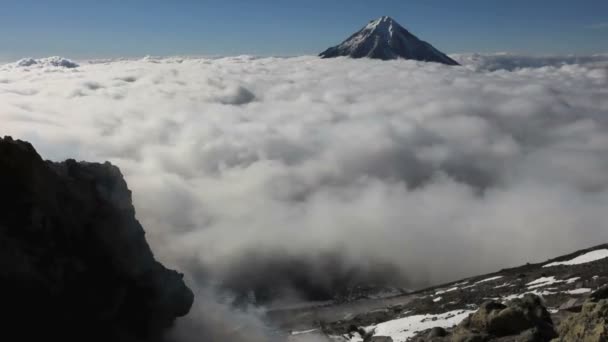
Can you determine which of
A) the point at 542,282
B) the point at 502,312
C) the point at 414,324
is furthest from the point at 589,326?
the point at 542,282

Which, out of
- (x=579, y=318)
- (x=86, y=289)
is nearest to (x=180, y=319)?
(x=86, y=289)

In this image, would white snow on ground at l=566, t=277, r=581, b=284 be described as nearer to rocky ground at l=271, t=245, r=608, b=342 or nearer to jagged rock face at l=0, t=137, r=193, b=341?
rocky ground at l=271, t=245, r=608, b=342

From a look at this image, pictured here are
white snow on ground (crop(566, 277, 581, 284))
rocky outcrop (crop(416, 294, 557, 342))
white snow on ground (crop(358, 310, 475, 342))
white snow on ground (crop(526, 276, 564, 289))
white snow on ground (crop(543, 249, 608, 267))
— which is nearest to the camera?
rocky outcrop (crop(416, 294, 557, 342))

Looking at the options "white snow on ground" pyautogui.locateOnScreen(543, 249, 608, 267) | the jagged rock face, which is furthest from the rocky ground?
the jagged rock face

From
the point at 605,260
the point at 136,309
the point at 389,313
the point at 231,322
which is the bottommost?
the point at 389,313

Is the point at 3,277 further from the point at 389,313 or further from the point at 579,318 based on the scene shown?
the point at 389,313

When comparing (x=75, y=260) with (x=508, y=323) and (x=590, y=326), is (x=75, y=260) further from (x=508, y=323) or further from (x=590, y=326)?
(x=590, y=326)
